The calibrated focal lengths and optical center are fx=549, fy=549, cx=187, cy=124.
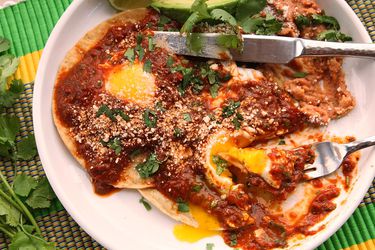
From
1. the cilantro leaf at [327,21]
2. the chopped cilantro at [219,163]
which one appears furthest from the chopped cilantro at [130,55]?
the cilantro leaf at [327,21]

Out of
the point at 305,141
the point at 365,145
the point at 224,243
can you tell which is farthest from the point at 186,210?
the point at 365,145

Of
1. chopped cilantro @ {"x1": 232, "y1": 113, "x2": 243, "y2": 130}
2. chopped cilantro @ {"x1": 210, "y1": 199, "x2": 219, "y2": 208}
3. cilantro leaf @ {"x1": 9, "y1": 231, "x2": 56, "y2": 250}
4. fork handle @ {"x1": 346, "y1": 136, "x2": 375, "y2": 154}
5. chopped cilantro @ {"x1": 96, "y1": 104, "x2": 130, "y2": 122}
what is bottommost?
cilantro leaf @ {"x1": 9, "y1": 231, "x2": 56, "y2": 250}

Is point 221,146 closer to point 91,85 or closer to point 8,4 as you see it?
point 91,85

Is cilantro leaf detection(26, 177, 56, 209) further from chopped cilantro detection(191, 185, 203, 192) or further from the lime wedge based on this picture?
the lime wedge

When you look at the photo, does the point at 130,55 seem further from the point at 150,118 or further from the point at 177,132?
the point at 177,132

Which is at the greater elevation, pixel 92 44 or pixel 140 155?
pixel 92 44

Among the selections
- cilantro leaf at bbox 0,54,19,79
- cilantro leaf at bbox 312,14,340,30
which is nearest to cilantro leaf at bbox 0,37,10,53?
cilantro leaf at bbox 0,54,19,79

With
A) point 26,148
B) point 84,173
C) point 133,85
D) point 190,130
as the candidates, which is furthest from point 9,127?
point 190,130
